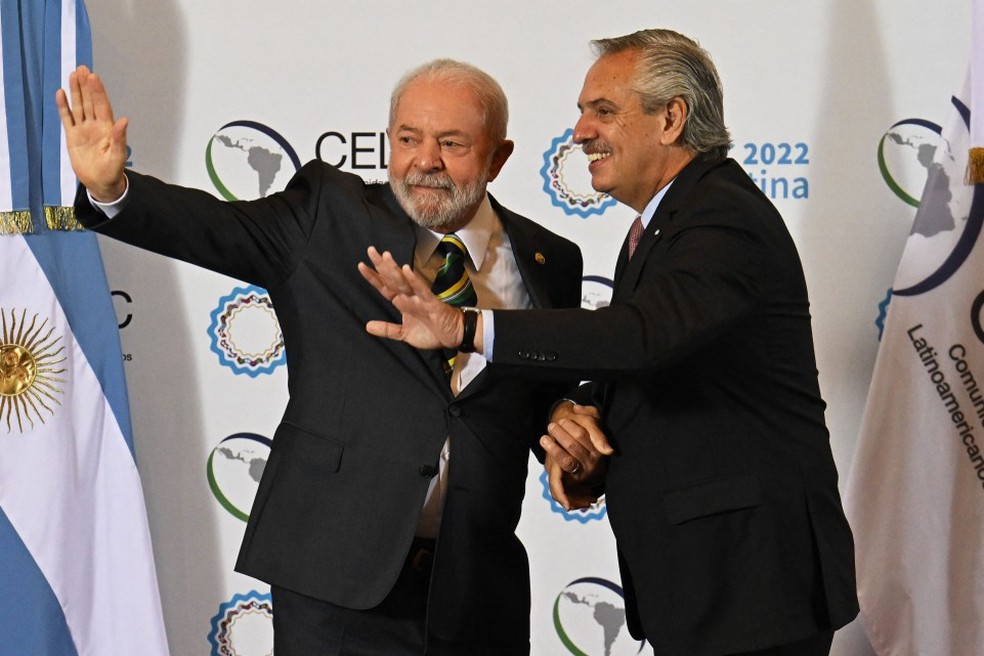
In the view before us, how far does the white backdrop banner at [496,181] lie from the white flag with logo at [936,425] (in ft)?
0.69

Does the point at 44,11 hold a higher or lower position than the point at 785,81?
higher

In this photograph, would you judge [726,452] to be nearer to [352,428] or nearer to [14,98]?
[352,428]

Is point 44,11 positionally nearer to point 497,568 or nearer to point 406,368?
point 406,368

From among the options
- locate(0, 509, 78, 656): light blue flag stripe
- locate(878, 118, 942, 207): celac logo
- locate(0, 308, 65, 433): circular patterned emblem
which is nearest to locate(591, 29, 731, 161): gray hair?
locate(878, 118, 942, 207): celac logo

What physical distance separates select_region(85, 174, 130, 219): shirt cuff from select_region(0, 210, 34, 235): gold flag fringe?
1.25 meters

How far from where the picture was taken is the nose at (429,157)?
2.49 meters

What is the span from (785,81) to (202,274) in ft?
6.52

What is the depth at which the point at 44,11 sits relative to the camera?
3375 mm

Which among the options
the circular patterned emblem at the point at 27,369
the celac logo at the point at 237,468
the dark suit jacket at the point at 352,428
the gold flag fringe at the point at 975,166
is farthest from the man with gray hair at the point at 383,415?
the gold flag fringe at the point at 975,166

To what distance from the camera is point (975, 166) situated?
10.7 ft

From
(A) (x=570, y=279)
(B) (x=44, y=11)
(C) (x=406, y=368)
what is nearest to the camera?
(C) (x=406, y=368)

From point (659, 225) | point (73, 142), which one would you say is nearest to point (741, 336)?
point (659, 225)

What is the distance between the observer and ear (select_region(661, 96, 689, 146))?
7.49 feet

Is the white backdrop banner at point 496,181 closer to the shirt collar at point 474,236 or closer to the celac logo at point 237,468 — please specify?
the celac logo at point 237,468
